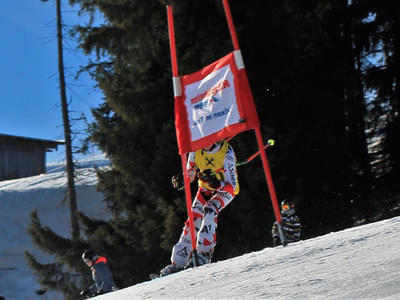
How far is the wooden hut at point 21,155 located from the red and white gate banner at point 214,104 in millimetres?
20886

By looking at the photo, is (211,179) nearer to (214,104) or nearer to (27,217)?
(214,104)

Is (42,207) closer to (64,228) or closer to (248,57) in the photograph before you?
(64,228)

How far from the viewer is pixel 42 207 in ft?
65.1

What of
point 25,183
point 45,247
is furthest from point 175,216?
point 25,183

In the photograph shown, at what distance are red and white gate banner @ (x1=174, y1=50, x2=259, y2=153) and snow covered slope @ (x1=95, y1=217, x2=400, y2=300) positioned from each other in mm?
1436

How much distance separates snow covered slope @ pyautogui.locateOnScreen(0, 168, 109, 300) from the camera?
17.3m

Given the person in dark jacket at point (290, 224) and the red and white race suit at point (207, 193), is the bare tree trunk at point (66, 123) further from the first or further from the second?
the red and white race suit at point (207, 193)

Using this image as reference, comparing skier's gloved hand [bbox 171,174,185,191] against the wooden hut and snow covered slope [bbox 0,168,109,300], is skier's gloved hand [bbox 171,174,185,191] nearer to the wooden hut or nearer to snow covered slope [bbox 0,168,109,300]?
snow covered slope [bbox 0,168,109,300]

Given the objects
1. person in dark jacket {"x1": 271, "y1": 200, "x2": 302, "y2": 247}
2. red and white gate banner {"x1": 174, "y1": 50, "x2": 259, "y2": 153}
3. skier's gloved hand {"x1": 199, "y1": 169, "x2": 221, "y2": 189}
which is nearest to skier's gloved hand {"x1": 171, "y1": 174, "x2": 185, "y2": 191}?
skier's gloved hand {"x1": 199, "y1": 169, "x2": 221, "y2": 189}

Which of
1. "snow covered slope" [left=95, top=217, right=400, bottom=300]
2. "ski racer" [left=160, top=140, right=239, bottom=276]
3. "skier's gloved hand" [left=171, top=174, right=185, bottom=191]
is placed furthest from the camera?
"skier's gloved hand" [left=171, top=174, right=185, bottom=191]

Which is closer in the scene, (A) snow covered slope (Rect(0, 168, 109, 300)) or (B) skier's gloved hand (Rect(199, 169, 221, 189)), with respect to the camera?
(B) skier's gloved hand (Rect(199, 169, 221, 189))

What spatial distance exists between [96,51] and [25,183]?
41.3ft

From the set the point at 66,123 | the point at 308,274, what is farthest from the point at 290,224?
the point at 66,123

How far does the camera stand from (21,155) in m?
26.1
